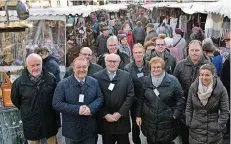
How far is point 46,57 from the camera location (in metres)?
5.08

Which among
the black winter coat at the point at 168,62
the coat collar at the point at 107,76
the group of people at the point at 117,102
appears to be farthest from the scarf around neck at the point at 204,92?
the black winter coat at the point at 168,62

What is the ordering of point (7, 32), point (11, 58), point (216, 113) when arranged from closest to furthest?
1. point (216, 113)
2. point (7, 32)
3. point (11, 58)

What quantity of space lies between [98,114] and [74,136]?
41cm

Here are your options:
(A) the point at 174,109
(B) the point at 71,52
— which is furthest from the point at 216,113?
(B) the point at 71,52

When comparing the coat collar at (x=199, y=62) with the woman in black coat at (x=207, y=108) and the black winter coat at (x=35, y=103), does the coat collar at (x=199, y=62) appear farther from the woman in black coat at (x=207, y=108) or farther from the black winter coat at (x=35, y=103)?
the black winter coat at (x=35, y=103)

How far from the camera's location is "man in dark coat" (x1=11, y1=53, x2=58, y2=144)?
3.82m

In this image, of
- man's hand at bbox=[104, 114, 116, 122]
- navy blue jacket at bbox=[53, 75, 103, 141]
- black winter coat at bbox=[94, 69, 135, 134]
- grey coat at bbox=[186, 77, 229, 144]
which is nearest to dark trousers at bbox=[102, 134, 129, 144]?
black winter coat at bbox=[94, 69, 135, 134]

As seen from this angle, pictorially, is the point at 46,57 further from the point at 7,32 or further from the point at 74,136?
the point at 74,136

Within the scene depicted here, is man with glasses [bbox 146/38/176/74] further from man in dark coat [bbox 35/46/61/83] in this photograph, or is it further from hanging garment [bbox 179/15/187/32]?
hanging garment [bbox 179/15/187/32]

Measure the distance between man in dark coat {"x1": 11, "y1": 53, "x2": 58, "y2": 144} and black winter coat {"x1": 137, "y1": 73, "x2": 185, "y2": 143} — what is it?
3.55 ft

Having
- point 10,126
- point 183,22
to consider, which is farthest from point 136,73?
point 183,22

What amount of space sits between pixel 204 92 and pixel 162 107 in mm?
562

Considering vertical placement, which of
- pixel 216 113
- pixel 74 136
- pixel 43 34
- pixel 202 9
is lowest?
pixel 74 136

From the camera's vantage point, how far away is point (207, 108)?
360 centimetres
